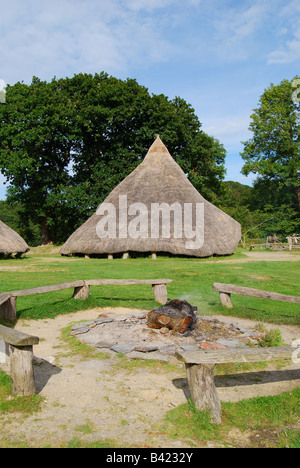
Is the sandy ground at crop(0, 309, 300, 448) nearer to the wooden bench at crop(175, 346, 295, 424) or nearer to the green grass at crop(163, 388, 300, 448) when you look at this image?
the green grass at crop(163, 388, 300, 448)

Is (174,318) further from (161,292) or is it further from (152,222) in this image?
(152,222)

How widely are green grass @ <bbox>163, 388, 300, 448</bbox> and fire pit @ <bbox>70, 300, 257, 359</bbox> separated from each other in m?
1.49

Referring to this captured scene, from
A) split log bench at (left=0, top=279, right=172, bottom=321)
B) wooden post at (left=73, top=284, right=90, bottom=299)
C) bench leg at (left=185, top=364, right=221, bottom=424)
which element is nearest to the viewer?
bench leg at (left=185, top=364, right=221, bottom=424)

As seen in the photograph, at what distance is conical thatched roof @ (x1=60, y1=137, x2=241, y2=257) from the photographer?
61.8ft

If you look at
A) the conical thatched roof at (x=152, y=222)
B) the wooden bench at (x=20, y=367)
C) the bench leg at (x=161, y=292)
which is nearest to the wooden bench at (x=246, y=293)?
the bench leg at (x=161, y=292)

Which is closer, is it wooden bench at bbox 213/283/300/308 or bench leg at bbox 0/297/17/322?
wooden bench at bbox 213/283/300/308

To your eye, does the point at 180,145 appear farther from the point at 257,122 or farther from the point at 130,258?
the point at 130,258

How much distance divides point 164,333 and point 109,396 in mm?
Answer: 2177

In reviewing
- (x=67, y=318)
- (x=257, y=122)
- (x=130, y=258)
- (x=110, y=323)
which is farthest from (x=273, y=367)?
(x=257, y=122)

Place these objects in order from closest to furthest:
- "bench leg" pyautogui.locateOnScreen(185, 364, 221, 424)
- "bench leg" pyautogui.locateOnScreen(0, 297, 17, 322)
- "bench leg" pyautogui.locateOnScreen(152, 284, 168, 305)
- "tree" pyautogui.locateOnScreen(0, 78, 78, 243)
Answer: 1. "bench leg" pyautogui.locateOnScreen(185, 364, 221, 424)
2. "bench leg" pyautogui.locateOnScreen(0, 297, 17, 322)
3. "bench leg" pyautogui.locateOnScreen(152, 284, 168, 305)
4. "tree" pyautogui.locateOnScreen(0, 78, 78, 243)

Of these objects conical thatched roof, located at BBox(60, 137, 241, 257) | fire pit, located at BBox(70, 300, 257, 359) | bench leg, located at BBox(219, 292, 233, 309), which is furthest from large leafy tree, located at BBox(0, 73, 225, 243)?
fire pit, located at BBox(70, 300, 257, 359)

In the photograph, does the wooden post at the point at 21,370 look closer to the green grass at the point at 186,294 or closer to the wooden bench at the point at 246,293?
the green grass at the point at 186,294
